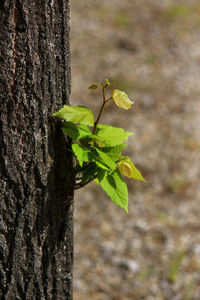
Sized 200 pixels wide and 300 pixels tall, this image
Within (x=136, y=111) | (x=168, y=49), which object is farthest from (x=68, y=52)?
(x=168, y=49)

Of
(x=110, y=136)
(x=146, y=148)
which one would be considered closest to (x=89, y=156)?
(x=110, y=136)

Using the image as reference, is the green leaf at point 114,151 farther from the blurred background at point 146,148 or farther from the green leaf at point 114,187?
the blurred background at point 146,148

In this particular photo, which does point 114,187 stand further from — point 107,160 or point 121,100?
point 121,100

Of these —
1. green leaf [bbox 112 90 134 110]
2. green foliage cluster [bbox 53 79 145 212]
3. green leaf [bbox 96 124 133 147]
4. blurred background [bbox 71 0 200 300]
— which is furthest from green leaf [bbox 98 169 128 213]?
blurred background [bbox 71 0 200 300]

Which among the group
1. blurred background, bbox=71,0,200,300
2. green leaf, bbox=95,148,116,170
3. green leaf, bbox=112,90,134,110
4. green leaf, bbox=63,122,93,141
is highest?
blurred background, bbox=71,0,200,300

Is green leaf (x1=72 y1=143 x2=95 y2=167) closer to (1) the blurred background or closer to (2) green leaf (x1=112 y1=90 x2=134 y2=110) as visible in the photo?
(2) green leaf (x1=112 y1=90 x2=134 y2=110)

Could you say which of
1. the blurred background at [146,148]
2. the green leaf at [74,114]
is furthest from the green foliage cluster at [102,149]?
the blurred background at [146,148]

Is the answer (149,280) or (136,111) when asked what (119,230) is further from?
(136,111)
